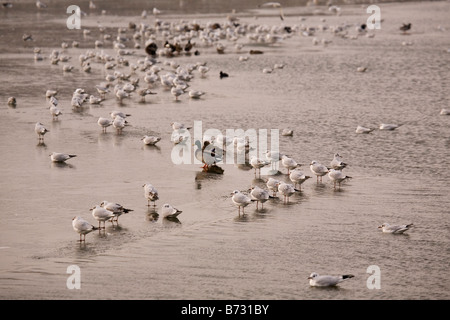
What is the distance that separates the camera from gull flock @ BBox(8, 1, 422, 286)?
17.6 m

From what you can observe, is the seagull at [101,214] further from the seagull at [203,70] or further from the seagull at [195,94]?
the seagull at [203,70]

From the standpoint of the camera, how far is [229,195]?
1877 centimetres

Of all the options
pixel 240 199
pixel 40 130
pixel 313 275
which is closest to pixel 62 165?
pixel 40 130

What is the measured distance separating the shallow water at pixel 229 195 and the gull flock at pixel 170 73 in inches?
10.9

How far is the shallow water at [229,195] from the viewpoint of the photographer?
1395 cm

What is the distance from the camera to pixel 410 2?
73875 millimetres

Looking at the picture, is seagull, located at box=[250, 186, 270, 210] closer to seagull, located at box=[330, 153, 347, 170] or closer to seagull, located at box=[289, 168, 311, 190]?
seagull, located at box=[289, 168, 311, 190]

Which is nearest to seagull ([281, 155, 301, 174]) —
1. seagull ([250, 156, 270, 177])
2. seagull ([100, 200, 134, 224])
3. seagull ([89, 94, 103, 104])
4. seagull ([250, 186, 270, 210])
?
seagull ([250, 156, 270, 177])

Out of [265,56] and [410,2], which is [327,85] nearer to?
[265,56]

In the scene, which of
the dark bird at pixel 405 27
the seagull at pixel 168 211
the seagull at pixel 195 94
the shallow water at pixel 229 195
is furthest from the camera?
the dark bird at pixel 405 27

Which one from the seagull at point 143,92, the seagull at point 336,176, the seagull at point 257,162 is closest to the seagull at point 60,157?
the seagull at point 257,162

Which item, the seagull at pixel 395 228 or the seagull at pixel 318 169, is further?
the seagull at pixel 318 169

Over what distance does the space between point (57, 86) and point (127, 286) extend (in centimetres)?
2028

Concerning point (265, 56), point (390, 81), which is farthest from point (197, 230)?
point (265, 56)
